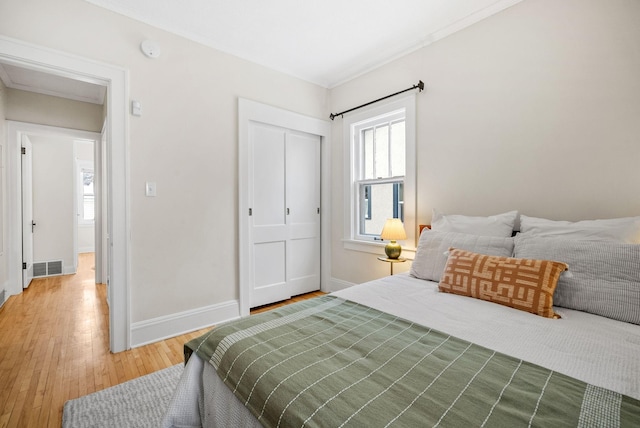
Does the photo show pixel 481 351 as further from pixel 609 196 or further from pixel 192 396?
pixel 609 196

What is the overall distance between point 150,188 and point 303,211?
67.7 inches

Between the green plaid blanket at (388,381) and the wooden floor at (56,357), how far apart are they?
112 centimetres

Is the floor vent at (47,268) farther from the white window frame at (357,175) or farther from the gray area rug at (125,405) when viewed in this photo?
the white window frame at (357,175)

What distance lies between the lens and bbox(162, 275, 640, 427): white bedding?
992 mm

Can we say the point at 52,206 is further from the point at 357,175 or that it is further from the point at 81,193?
the point at 357,175

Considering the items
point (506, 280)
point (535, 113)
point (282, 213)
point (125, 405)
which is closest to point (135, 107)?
point (282, 213)

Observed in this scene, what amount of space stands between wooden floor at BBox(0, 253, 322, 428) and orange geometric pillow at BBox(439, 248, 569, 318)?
2046mm

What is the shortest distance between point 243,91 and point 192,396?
8.87 ft

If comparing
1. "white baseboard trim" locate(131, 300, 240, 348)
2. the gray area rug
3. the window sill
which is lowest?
the gray area rug

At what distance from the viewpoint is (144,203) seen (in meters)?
2.45

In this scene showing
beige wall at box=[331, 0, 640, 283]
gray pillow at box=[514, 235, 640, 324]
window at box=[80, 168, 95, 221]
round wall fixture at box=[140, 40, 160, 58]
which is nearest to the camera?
gray pillow at box=[514, 235, 640, 324]

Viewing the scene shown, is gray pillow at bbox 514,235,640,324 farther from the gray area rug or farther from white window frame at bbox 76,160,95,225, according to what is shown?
white window frame at bbox 76,160,95,225

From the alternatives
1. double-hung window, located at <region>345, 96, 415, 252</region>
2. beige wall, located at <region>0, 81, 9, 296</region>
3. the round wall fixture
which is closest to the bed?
double-hung window, located at <region>345, 96, 415, 252</region>

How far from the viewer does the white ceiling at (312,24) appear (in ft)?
7.56
